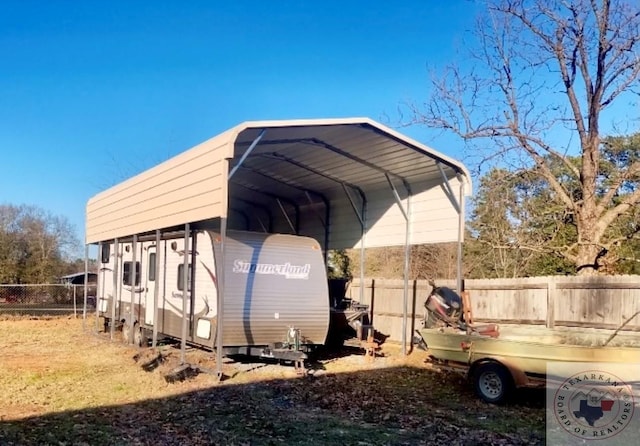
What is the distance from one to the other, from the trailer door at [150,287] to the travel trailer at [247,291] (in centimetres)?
19

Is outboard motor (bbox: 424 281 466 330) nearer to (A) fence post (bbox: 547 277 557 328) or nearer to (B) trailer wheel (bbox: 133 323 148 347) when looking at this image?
(A) fence post (bbox: 547 277 557 328)

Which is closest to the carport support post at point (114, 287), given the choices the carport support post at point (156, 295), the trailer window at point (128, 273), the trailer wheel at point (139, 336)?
the trailer window at point (128, 273)

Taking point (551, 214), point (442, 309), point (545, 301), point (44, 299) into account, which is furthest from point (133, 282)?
point (44, 299)

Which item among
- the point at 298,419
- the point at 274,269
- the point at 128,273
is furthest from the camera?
the point at 128,273

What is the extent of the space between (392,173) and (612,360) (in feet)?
21.4

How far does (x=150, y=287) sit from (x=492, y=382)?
7.36 m

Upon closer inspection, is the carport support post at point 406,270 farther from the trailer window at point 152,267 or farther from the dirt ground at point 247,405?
the trailer window at point 152,267

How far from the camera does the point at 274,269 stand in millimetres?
9844

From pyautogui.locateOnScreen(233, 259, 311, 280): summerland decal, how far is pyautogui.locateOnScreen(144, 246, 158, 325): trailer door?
2963 millimetres

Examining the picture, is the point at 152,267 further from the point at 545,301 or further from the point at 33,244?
the point at 33,244

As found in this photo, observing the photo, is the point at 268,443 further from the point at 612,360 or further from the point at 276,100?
the point at 276,100

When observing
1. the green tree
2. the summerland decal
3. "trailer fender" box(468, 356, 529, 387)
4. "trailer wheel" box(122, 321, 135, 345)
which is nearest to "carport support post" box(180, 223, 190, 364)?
the summerland decal

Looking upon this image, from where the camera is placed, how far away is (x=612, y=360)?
6.48 metres

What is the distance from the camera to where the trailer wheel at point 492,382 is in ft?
24.3
